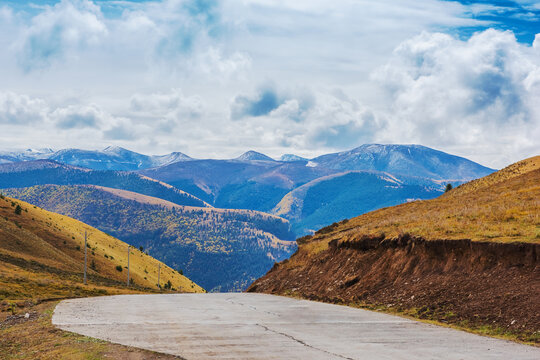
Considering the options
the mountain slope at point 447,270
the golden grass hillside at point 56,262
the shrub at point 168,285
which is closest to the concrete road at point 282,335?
the mountain slope at point 447,270

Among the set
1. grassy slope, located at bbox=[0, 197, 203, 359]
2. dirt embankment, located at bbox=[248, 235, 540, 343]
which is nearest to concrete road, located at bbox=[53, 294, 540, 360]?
grassy slope, located at bbox=[0, 197, 203, 359]

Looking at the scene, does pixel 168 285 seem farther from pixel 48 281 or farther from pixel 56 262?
pixel 48 281

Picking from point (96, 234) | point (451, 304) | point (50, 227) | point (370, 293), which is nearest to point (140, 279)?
point (50, 227)

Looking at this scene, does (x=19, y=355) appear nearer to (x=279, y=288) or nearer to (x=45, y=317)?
(x=45, y=317)

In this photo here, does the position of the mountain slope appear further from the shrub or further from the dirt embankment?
the shrub

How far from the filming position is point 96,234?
386 feet

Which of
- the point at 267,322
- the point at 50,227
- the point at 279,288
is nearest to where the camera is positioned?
the point at 267,322

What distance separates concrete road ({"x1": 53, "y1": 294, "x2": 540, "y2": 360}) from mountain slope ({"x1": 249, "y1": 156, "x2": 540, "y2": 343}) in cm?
155

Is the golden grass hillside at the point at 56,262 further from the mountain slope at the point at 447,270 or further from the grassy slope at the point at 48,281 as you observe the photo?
the mountain slope at the point at 447,270

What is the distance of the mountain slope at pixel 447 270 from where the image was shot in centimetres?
1744

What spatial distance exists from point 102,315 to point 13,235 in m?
52.5

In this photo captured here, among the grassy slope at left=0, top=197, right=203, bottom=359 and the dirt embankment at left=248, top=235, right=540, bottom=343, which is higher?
the dirt embankment at left=248, top=235, right=540, bottom=343

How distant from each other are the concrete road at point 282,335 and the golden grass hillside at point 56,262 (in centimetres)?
1507

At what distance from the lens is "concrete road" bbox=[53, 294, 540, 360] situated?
12.8 metres
